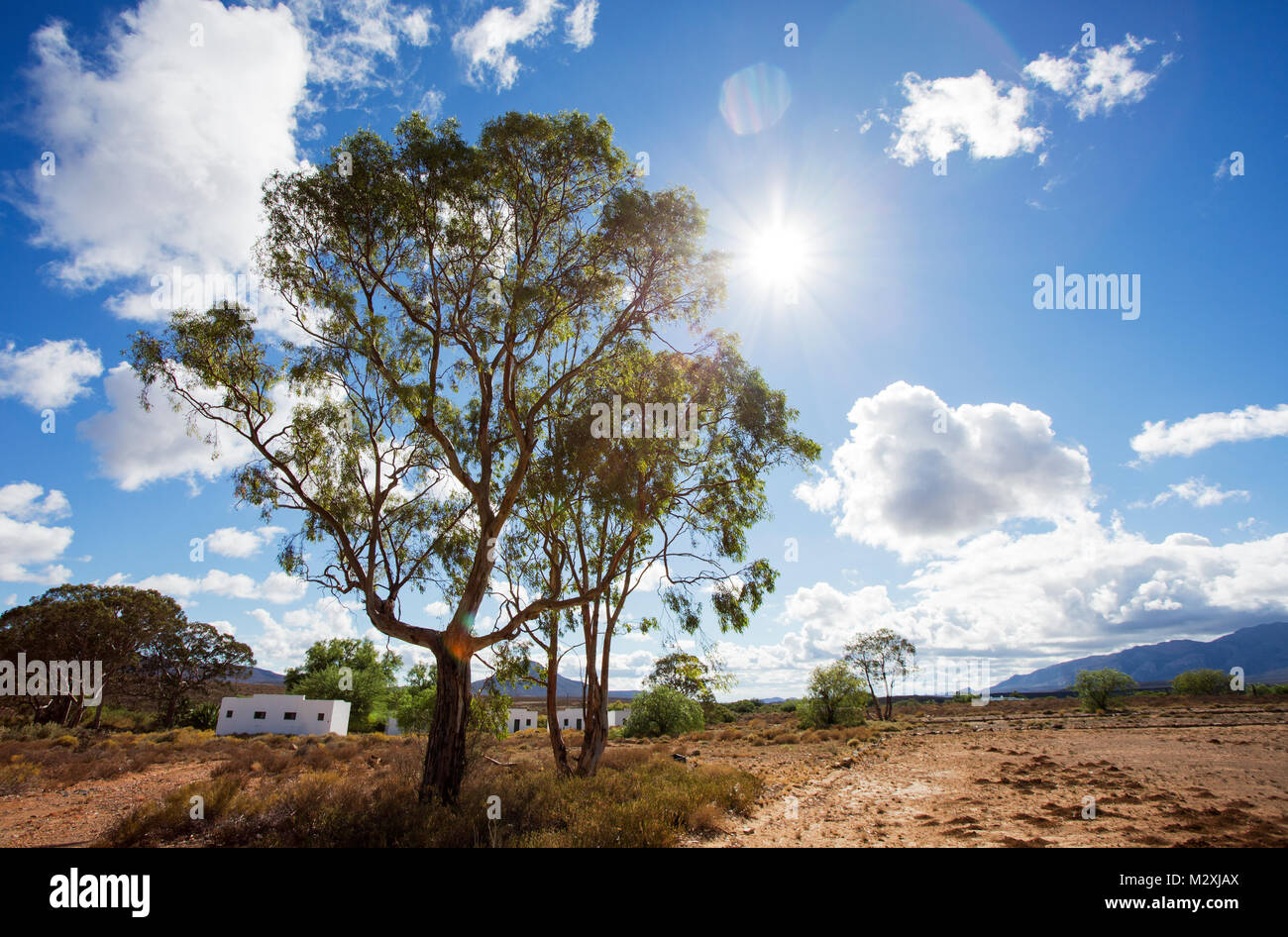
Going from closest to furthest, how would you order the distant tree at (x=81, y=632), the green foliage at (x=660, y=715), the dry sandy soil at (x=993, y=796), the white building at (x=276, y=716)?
the dry sandy soil at (x=993, y=796)
the distant tree at (x=81, y=632)
the green foliage at (x=660, y=715)
the white building at (x=276, y=716)

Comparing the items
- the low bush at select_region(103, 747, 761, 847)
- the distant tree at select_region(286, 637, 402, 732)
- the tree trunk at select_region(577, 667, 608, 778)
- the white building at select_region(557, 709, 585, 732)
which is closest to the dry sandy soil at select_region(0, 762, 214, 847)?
the low bush at select_region(103, 747, 761, 847)

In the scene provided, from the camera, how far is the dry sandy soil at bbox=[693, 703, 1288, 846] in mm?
8617

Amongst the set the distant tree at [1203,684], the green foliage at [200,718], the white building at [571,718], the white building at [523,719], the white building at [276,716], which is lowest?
the white building at [571,718]

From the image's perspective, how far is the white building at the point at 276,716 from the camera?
43.0m

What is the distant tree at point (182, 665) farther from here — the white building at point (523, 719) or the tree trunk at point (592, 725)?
the tree trunk at point (592, 725)

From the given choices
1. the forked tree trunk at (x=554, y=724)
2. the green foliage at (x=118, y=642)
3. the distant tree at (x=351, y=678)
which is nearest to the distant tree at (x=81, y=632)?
the green foliage at (x=118, y=642)

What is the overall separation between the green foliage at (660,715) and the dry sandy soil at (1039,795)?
1776cm

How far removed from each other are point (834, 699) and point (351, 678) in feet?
135

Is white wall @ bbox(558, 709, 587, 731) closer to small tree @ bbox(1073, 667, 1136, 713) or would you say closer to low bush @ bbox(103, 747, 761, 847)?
small tree @ bbox(1073, 667, 1136, 713)

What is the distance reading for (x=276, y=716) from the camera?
4338 centimetres
